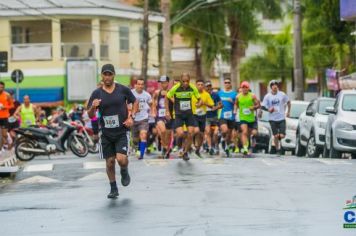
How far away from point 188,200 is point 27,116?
1893cm

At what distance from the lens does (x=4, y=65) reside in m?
28.3

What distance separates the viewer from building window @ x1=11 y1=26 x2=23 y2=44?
58000 mm

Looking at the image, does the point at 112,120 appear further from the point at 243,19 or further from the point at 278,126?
the point at 243,19

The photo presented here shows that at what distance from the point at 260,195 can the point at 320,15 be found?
3344 cm

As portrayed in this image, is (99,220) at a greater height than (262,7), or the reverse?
(262,7)

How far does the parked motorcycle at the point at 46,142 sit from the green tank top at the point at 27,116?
12.1 ft

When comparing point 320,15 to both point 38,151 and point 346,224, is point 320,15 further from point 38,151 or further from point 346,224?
point 346,224

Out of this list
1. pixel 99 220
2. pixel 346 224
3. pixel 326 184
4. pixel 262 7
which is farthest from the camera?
pixel 262 7

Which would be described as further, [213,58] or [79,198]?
[213,58]

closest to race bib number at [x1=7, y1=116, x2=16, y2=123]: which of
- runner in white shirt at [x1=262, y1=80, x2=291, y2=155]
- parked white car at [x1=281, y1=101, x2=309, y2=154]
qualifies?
runner in white shirt at [x1=262, y1=80, x2=291, y2=155]

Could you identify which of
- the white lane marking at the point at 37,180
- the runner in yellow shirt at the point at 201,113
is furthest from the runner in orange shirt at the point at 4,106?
the white lane marking at the point at 37,180

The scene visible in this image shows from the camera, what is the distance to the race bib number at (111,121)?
52.4 ft

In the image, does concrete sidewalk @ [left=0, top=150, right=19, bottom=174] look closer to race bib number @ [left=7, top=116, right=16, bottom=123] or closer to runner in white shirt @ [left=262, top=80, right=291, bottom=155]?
race bib number @ [left=7, top=116, right=16, bottom=123]

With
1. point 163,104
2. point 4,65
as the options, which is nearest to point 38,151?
point 4,65
